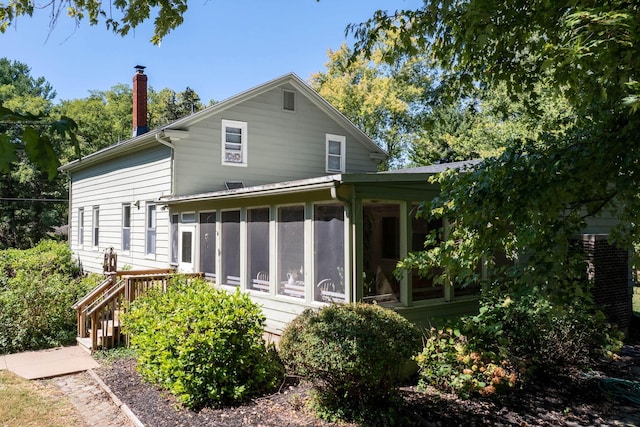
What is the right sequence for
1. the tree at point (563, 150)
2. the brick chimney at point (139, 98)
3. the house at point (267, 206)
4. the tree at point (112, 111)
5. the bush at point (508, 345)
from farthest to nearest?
1. the tree at point (112, 111)
2. the brick chimney at point (139, 98)
3. the house at point (267, 206)
4. the bush at point (508, 345)
5. the tree at point (563, 150)

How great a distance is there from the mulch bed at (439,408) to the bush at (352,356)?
0.31 m

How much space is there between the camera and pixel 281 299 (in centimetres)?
838

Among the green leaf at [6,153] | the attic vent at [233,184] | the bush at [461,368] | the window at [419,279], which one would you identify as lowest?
the bush at [461,368]

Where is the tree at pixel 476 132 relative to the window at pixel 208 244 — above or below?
above

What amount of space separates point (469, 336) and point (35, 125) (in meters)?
6.59

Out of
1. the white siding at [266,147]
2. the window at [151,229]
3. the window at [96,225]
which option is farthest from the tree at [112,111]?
the window at [151,229]

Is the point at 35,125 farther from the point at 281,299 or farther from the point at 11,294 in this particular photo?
the point at 11,294

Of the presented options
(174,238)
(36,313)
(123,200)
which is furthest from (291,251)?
(123,200)

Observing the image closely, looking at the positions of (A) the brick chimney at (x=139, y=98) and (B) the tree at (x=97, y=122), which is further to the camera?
(B) the tree at (x=97, y=122)

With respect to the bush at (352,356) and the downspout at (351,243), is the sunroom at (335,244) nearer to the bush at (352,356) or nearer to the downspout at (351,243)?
the downspout at (351,243)

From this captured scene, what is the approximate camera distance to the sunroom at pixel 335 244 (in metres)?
6.93

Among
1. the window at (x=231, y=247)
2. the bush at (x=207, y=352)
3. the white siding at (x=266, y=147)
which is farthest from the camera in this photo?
the white siding at (x=266, y=147)

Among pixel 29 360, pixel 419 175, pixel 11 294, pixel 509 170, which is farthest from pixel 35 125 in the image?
pixel 11 294

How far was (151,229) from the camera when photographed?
1389cm
